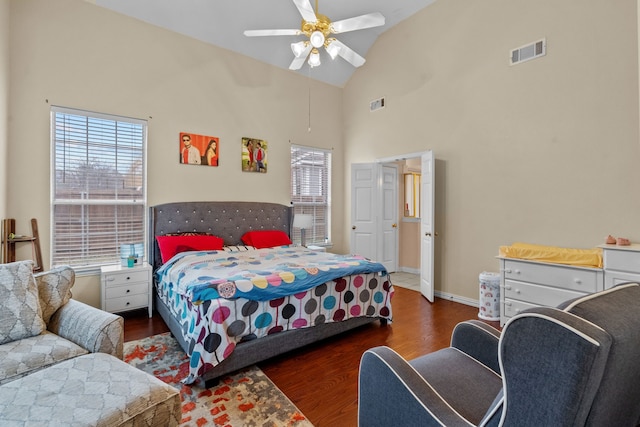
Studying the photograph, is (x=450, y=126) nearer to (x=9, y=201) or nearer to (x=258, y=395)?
(x=258, y=395)

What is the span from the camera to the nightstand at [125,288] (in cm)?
345

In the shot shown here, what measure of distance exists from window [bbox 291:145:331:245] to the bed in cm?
164

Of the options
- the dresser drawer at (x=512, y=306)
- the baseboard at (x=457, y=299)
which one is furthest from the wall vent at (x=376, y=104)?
the dresser drawer at (x=512, y=306)

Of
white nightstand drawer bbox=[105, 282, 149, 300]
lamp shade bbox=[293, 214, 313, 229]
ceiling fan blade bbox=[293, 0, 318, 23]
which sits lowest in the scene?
white nightstand drawer bbox=[105, 282, 149, 300]

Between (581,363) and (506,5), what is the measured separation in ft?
15.2

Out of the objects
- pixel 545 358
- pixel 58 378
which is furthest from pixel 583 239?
pixel 58 378

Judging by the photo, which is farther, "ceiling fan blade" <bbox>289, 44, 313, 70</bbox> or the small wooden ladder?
"ceiling fan blade" <bbox>289, 44, 313, 70</bbox>

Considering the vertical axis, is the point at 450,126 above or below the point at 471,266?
above

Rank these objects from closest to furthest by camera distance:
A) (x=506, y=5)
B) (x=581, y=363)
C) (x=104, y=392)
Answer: (x=581, y=363)
(x=104, y=392)
(x=506, y=5)

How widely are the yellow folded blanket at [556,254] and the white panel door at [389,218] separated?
2.57 meters

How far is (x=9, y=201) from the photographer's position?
3.29 metres

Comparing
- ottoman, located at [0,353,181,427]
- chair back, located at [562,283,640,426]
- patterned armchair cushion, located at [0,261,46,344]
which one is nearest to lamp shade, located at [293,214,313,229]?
patterned armchair cushion, located at [0,261,46,344]

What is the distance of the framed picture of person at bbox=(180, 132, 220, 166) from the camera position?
14.4 feet

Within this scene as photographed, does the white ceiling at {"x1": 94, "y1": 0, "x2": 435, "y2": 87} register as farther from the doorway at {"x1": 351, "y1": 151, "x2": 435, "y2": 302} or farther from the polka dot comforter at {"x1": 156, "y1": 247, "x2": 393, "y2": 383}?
the polka dot comforter at {"x1": 156, "y1": 247, "x2": 393, "y2": 383}
